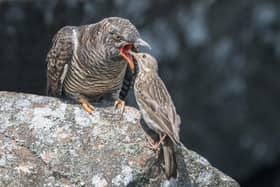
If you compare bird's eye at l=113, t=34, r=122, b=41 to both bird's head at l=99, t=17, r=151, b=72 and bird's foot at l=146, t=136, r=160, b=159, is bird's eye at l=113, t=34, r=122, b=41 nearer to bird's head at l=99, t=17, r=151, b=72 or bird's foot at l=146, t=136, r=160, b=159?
bird's head at l=99, t=17, r=151, b=72

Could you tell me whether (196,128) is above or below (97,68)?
below

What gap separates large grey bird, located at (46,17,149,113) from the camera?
8.66 metres

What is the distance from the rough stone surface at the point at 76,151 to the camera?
790 centimetres

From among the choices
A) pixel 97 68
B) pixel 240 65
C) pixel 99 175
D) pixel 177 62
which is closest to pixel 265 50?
pixel 240 65

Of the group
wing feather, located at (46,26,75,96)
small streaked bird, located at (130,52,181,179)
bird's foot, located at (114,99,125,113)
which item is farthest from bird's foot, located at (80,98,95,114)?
wing feather, located at (46,26,75,96)

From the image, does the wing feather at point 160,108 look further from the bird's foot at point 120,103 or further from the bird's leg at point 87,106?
the bird's leg at point 87,106

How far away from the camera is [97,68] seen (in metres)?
8.93

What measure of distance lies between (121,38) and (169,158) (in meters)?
1.09

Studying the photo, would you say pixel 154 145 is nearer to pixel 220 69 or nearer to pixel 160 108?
pixel 160 108

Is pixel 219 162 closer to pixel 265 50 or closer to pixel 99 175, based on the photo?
pixel 265 50

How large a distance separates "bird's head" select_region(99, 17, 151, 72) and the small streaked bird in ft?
0.31

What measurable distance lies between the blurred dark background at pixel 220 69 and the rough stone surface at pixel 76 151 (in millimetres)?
2873

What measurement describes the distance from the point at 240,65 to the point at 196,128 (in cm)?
87

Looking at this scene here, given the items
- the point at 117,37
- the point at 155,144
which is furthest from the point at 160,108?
the point at 117,37
